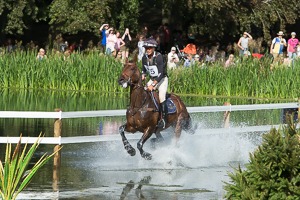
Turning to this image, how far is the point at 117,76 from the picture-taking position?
37.1 meters

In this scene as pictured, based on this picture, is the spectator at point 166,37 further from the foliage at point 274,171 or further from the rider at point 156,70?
the foliage at point 274,171

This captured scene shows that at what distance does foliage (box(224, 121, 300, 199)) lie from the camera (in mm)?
9180

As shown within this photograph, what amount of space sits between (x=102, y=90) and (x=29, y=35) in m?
16.1

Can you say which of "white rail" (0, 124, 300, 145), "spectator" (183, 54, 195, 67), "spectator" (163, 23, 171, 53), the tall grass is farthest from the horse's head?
"spectator" (163, 23, 171, 53)

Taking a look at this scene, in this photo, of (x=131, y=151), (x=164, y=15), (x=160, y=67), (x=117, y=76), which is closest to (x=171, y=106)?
(x=160, y=67)

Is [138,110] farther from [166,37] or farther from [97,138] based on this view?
[166,37]

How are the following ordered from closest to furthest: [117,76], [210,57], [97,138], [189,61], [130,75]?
[97,138] < [130,75] < [117,76] < [189,61] < [210,57]

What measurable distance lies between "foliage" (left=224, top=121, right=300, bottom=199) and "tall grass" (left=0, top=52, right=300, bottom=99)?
2515 cm

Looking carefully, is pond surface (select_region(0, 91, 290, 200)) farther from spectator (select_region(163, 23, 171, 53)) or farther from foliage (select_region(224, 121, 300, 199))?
spectator (select_region(163, 23, 171, 53))

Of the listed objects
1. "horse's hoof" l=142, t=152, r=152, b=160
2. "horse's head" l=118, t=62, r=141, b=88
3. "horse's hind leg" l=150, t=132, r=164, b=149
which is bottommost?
"horse's hoof" l=142, t=152, r=152, b=160

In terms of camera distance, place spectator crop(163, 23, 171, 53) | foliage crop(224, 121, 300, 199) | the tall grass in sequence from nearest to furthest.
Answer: foliage crop(224, 121, 300, 199), the tall grass, spectator crop(163, 23, 171, 53)

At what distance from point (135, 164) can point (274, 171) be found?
9.06 m

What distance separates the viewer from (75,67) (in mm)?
37719

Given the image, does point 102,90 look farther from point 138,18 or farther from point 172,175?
point 172,175
